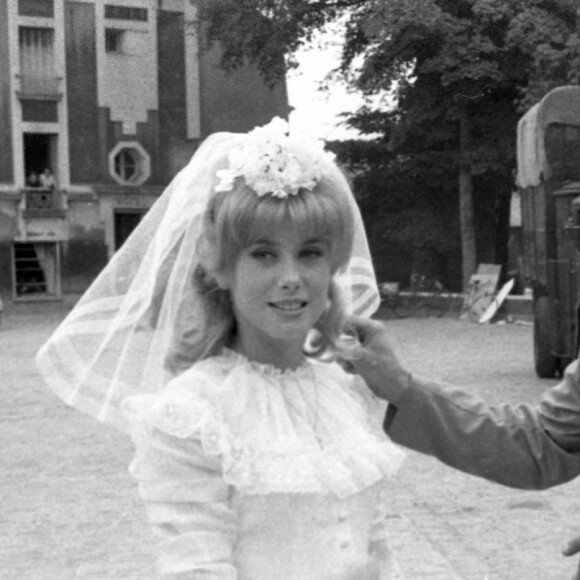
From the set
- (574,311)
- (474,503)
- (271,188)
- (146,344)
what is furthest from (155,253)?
(574,311)

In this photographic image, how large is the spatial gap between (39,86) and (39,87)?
0.24ft

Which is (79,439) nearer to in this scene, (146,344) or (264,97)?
(146,344)

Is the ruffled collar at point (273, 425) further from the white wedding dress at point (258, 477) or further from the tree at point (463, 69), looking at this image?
the tree at point (463, 69)

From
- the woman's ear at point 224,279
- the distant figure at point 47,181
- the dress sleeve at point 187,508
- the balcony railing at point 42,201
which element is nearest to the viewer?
the dress sleeve at point 187,508

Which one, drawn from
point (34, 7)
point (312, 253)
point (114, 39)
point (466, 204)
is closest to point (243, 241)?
point (312, 253)

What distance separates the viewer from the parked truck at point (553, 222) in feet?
44.5

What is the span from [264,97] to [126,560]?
38.4 metres

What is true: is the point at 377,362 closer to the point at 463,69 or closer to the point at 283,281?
the point at 283,281

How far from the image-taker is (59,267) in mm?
41094

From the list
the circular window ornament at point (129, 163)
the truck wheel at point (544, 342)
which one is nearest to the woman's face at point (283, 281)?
the truck wheel at point (544, 342)

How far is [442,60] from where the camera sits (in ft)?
101

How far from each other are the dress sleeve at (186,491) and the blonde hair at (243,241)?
202 millimetres

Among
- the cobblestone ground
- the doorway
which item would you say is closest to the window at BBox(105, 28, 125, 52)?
the doorway

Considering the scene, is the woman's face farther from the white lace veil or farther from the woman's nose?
the white lace veil
